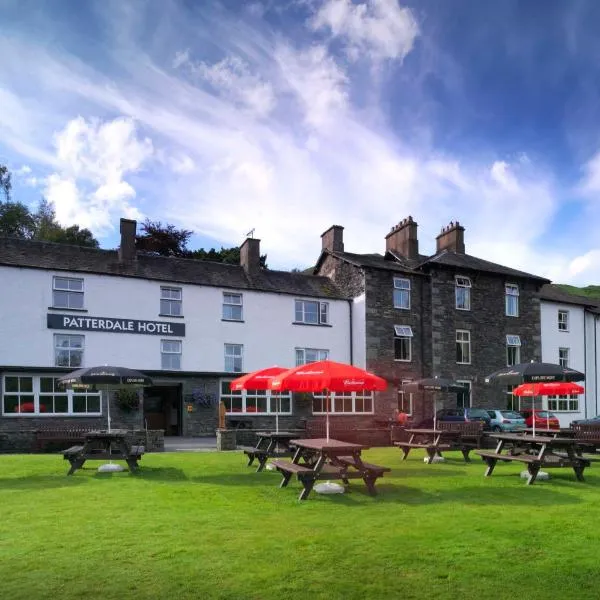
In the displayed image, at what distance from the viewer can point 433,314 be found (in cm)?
3297

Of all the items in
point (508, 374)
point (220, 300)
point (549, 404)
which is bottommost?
point (549, 404)

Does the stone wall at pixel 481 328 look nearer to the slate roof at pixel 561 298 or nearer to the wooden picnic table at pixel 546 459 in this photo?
the slate roof at pixel 561 298

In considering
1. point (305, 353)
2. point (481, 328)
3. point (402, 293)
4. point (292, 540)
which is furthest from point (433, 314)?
point (292, 540)

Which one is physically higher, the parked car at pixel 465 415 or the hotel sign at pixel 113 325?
the hotel sign at pixel 113 325

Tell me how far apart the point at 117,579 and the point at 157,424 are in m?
24.0

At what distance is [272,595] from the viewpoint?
17.1 feet

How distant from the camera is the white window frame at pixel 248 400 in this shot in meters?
28.2

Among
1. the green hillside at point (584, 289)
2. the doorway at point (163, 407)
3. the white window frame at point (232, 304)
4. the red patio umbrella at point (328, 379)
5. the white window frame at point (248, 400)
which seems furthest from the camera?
the green hillside at point (584, 289)

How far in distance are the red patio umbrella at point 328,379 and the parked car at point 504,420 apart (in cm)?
1646

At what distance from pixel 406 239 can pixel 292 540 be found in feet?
95.4

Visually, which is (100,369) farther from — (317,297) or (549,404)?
(549,404)

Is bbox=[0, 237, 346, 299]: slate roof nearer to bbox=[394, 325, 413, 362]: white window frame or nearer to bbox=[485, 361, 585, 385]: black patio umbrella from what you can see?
bbox=[394, 325, 413, 362]: white window frame

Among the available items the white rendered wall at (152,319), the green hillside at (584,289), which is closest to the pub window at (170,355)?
the white rendered wall at (152,319)

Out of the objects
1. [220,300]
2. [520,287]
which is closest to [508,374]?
[220,300]
